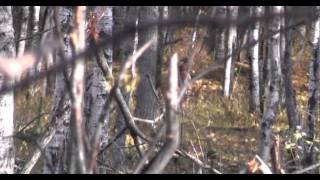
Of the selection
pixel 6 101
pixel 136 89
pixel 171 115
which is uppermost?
pixel 171 115

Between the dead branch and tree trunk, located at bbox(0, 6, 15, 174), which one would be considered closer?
the dead branch

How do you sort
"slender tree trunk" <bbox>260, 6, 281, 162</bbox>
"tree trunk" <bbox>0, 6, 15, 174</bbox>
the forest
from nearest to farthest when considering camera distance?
1. the forest
2. "slender tree trunk" <bbox>260, 6, 281, 162</bbox>
3. "tree trunk" <bbox>0, 6, 15, 174</bbox>

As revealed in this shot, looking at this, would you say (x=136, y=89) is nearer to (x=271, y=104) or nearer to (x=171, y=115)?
(x=271, y=104)

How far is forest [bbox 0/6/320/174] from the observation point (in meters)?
1.14

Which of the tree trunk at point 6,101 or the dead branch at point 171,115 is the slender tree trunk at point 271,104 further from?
the dead branch at point 171,115

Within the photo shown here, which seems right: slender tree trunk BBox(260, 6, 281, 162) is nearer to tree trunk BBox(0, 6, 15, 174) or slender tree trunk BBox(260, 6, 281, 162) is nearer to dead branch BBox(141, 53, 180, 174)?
tree trunk BBox(0, 6, 15, 174)

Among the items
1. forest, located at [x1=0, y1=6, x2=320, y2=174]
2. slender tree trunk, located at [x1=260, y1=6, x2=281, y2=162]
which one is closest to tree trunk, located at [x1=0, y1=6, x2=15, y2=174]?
forest, located at [x1=0, y1=6, x2=320, y2=174]

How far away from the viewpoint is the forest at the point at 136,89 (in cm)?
114

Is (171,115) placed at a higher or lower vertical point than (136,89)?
higher

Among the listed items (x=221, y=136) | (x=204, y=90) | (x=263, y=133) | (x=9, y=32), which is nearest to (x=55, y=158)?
(x=9, y=32)

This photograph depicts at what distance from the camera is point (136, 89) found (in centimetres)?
661

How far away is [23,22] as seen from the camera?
1370 cm

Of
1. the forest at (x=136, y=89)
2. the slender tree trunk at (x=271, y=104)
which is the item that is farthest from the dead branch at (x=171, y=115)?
the slender tree trunk at (x=271, y=104)

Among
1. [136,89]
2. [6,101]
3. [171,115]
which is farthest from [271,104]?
[171,115]
